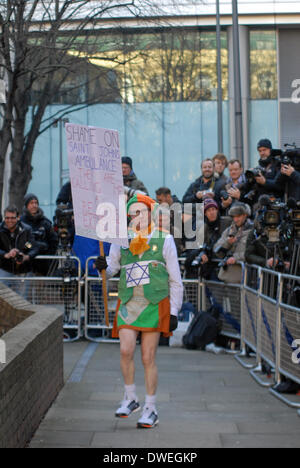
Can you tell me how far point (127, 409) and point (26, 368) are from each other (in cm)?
125

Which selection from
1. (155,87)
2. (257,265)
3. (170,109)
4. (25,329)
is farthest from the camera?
(170,109)

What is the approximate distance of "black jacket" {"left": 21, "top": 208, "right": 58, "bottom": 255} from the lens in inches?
518

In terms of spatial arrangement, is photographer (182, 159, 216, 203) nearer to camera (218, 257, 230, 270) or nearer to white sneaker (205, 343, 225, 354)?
camera (218, 257, 230, 270)

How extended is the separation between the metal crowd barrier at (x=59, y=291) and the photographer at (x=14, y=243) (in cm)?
19

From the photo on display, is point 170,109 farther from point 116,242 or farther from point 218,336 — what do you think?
point 116,242

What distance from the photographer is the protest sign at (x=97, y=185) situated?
692 centimetres

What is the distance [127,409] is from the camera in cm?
703

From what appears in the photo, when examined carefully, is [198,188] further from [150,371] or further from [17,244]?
[150,371]

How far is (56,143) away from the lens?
29734 millimetres

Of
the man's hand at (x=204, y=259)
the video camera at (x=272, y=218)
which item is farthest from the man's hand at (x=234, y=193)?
the video camera at (x=272, y=218)

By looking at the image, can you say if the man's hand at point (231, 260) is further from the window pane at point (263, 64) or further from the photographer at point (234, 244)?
the window pane at point (263, 64)

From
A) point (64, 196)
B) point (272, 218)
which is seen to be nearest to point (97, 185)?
point (272, 218)
